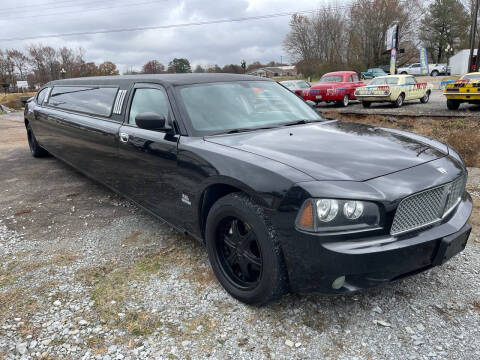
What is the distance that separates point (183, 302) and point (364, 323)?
1.21 meters

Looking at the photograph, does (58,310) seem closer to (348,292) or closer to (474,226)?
(348,292)

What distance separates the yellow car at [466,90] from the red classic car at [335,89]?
427 cm

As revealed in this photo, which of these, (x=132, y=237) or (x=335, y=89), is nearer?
(x=132, y=237)

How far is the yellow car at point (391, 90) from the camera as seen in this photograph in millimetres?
13727

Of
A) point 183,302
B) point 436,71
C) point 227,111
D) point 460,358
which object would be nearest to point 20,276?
point 183,302

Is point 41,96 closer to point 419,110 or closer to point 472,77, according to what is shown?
point 419,110

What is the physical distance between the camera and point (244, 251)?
2.42 metres

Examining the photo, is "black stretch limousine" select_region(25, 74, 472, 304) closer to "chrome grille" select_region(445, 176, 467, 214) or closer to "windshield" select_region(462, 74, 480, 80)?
"chrome grille" select_region(445, 176, 467, 214)

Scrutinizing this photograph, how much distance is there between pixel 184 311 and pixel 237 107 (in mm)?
1736

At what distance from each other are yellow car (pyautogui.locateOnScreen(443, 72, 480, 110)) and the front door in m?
11.2

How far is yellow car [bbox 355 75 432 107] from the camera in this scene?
45.0 feet

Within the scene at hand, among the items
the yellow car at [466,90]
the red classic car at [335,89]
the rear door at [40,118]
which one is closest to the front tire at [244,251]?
the rear door at [40,118]

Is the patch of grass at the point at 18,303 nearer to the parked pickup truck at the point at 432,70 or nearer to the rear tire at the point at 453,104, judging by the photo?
the rear tire at the point at 453,104

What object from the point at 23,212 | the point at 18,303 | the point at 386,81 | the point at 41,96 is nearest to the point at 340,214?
the point at 18,303
